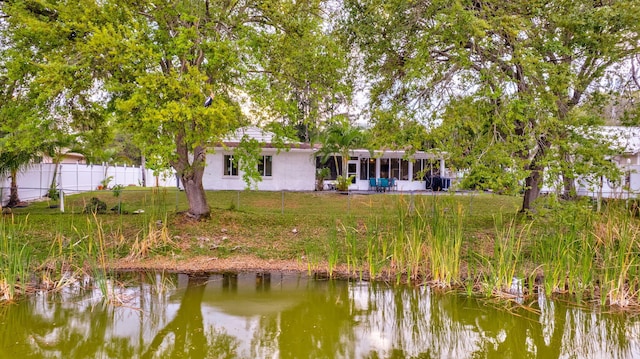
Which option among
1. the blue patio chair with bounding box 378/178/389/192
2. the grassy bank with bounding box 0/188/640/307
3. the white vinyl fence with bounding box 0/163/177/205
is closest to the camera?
the grassy bank with bounding box 0/188/640/307

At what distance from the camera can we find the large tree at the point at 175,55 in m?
7.80

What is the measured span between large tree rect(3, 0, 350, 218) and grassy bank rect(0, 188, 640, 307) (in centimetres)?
200

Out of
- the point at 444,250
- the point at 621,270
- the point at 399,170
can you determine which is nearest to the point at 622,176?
the point at 621,270

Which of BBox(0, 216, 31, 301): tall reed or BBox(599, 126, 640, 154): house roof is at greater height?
BBox(599, 126, 640, 154): house roof

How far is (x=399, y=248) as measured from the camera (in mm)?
7348

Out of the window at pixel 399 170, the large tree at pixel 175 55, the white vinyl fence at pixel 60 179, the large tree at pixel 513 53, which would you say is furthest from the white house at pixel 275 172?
the large tree at pixel 513 53

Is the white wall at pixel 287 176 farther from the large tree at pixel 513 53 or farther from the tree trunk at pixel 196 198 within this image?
the large tree at pixel 513 53

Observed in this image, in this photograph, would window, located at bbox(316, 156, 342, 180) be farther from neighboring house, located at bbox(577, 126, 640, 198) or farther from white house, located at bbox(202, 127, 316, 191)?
neighboring house, located at bbox(577, 126, 640, 198)

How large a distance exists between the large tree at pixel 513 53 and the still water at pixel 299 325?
2778 millimetres

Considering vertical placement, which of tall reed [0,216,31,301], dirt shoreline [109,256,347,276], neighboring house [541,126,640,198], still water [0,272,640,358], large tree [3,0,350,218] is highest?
large tree [3,0,350,218]

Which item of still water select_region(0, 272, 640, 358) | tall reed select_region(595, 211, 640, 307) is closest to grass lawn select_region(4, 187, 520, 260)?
still water select_region(0, 272, 640, 358)

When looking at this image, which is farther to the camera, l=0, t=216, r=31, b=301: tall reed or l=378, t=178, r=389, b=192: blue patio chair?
l=378, t=178, r=389, b=192: blue patio chair

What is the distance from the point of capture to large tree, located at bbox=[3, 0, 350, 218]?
7797mm

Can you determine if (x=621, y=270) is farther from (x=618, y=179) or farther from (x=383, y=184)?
(x=383, y=184)
